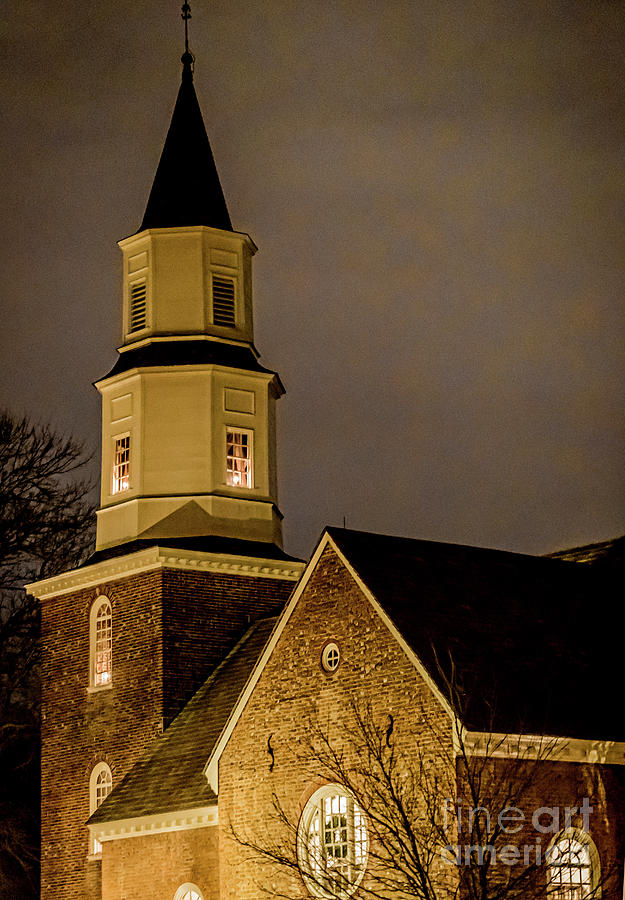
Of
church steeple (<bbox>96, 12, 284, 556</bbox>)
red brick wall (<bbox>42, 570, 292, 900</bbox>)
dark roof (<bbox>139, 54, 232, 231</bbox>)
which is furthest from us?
dark roof (<bbox>139, 54, 232, 231</bbox>)

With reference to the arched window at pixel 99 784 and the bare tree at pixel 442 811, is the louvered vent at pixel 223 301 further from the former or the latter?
the bare tree at pixel 442 811

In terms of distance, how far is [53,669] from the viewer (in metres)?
39.4

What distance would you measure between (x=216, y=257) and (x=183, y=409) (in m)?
3.97

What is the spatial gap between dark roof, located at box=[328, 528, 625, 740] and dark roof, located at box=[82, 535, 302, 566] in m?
6.13

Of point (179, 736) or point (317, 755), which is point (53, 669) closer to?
point (179, 736)

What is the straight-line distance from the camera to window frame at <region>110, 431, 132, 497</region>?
129 feet

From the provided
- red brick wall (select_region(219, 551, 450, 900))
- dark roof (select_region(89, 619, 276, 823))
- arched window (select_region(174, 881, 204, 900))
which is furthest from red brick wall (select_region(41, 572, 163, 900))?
red brick wall (select_region(219, 551, 450, 900))

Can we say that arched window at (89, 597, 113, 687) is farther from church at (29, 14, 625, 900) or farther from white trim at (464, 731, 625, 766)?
white trim at (464, 731, 625, 766)

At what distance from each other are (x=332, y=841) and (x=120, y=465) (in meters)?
12.9

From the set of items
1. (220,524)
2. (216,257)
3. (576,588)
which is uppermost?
(216,257)

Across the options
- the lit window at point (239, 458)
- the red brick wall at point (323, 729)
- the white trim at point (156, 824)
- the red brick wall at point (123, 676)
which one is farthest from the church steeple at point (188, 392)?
the red brick wall at point (323, 729)

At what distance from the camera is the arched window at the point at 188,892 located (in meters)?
32.6

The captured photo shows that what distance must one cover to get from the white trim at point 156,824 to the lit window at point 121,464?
8.22m

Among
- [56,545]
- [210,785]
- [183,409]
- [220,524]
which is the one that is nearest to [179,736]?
[210,785]
